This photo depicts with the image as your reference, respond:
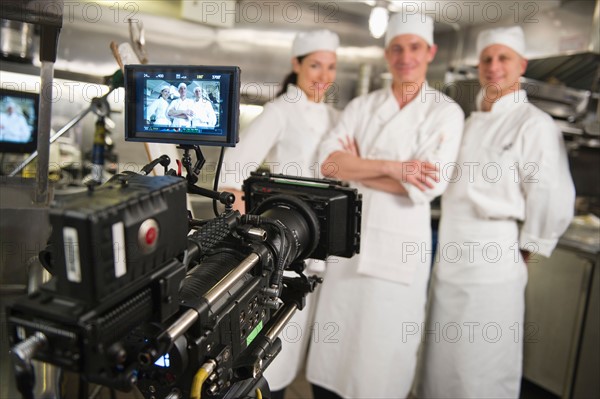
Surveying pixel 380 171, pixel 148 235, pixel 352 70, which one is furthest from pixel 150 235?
pixel 352 70

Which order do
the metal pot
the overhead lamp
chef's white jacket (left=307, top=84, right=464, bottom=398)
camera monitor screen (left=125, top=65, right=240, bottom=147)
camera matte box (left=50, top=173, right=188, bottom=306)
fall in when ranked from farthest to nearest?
the overhead lamp, the metal pot, chef's white jacket (left=307, top=84, right=464, bottom=398), camera monitor screen (left=125, top=65, right=240, bottom=147), camera matte box (left=50, top=173, right=188, bottom=306)

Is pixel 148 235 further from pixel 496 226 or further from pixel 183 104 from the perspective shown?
pixel 496 226

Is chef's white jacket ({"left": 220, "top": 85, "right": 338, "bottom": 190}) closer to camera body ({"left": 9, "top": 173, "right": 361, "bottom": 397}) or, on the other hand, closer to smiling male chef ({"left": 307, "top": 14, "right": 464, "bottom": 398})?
smiling male chef ({"left": 307, "top": 14, "right": 464, "bottom": 398})

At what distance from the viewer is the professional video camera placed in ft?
1.46

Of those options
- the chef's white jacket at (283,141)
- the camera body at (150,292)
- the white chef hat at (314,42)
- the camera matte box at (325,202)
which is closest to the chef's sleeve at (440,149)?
the chef's white jacket at (283,141)

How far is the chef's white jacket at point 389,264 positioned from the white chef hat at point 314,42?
325 mm

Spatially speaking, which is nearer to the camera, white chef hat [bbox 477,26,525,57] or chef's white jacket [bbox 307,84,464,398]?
chef's white jacket [bbox 307,84,464,398]

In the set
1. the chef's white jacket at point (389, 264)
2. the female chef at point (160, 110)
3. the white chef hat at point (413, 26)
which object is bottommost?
the chef's white jacket at point (389, 264)

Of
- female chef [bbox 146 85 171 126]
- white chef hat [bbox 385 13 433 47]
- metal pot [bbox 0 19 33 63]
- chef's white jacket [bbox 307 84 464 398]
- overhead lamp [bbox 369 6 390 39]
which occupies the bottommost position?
chef's white jacket [bbox 307 84 464 398]

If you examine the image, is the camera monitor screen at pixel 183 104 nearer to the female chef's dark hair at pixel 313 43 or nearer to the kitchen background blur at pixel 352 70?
the kitchen background blur at pixel 352 70

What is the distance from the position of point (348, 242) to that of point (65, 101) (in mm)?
Answer: 1975

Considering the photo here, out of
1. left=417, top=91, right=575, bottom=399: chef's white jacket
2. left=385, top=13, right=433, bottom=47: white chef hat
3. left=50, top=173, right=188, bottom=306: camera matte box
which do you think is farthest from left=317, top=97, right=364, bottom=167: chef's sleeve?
left=50, top=173, right=188, bottom=306: camera matte box

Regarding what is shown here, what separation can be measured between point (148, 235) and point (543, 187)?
1618 mm

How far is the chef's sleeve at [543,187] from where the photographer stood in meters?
1.68
